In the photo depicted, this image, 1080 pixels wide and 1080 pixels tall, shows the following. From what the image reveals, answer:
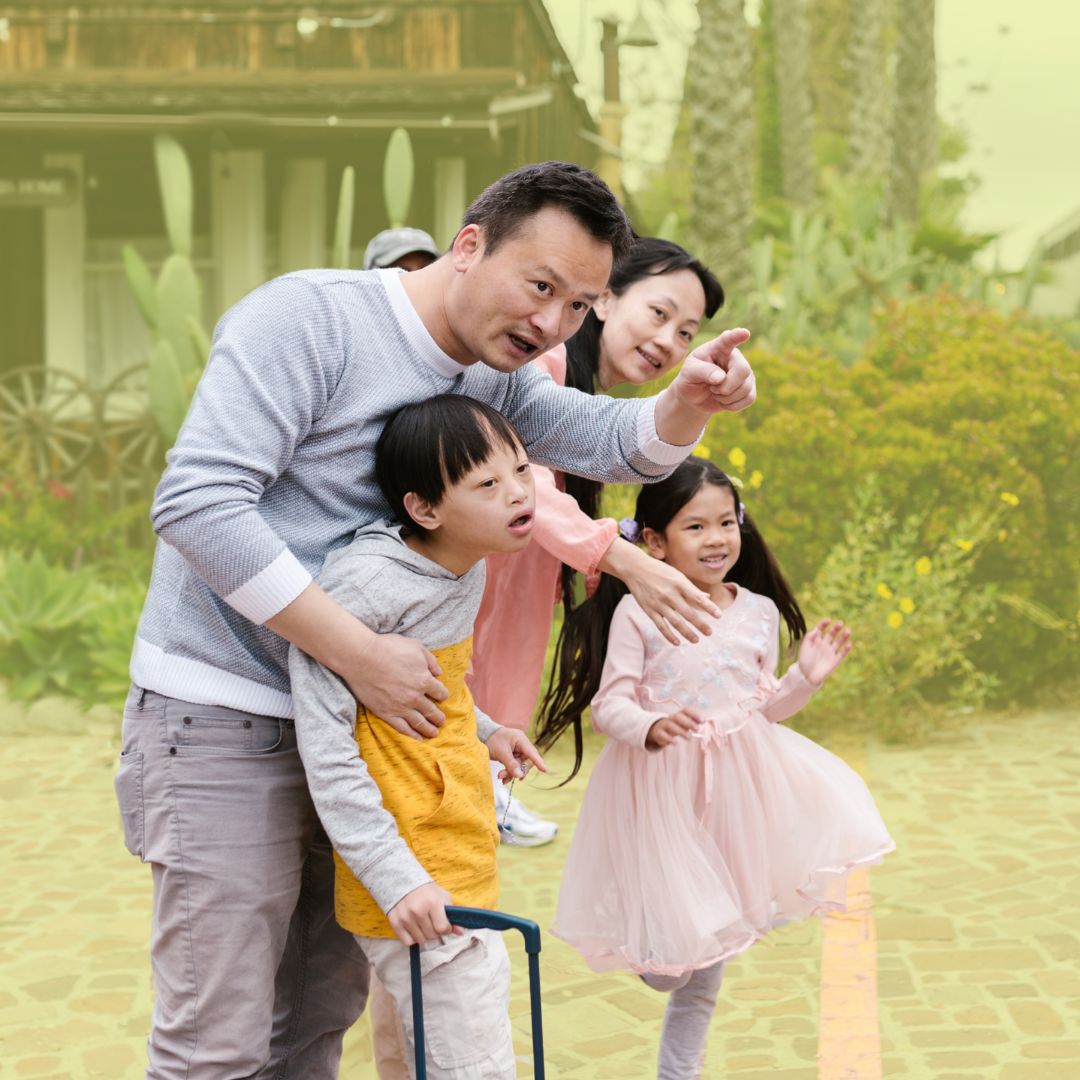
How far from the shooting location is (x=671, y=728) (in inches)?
128

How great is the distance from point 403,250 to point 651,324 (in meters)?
2.88

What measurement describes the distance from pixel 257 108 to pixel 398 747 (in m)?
11.0

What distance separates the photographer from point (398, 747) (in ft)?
7.87

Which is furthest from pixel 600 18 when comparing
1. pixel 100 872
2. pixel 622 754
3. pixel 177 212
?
pixel 622 754

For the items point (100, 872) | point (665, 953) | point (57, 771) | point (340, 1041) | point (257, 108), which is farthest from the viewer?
point (257, 108)

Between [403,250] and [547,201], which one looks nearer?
[547,201]

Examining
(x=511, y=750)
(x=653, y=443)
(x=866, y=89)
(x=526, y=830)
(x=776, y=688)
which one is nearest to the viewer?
(x=653, y=443)

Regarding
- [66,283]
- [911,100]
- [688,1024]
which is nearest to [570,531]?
[688,1024]

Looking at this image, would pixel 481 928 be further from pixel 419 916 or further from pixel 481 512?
pixel 481 512

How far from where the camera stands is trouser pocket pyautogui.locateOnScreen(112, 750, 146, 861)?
2.46 meters

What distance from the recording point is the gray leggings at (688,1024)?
343 cm

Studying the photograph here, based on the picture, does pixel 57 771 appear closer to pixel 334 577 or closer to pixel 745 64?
pixel 334 577

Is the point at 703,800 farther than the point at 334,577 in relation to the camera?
Yes

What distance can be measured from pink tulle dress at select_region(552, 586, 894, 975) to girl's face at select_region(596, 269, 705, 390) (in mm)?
565
